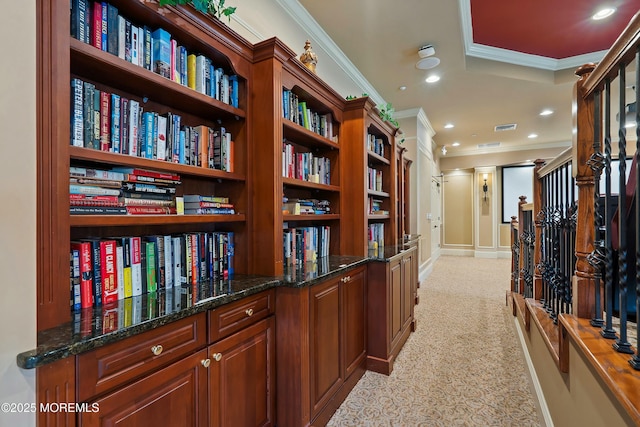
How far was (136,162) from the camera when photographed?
1164 mm

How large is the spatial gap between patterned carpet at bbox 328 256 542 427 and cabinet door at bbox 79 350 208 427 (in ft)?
3.25

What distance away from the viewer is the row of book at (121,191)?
1.06 m

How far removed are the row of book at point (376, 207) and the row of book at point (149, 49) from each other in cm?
180

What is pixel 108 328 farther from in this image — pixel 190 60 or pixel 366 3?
pixel 366 3

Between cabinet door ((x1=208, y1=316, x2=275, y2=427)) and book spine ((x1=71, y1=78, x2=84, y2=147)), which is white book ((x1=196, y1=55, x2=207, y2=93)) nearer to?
book spine ((x1=71, y1=78, x2=84, y2=147))

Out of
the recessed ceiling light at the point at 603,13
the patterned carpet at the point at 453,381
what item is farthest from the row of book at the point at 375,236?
the recessed ceiling light at the point at 603,13

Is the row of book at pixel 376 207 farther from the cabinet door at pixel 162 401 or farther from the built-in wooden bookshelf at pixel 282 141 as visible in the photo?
the cabinet door at pixel 162 401

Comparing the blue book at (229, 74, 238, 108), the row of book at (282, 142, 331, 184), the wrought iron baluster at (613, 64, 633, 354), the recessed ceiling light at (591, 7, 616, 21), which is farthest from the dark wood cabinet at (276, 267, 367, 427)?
the recessed ceiling light at (591, 7, 616, 21)

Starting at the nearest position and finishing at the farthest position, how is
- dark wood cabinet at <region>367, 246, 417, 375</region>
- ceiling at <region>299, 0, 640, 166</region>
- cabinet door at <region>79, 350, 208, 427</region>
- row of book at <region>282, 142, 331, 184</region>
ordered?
cabinet door at <region>79, 350, 208, 427</region>
row of book at <region>282, 142, 331, 184</region>
dark wood cabinet at <region>367, 246, 417, 375</region>
ceiling at <region>299, 0, 640, 166</region>

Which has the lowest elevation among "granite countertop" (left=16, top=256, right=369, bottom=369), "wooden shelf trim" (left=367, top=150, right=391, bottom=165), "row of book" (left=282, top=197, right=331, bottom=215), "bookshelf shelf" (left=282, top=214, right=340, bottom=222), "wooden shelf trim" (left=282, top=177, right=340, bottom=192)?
"granite countertop" (left=16, top=256, right=369, bottom=369)

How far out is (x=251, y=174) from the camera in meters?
1.70

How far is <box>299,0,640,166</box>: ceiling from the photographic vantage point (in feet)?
8.64

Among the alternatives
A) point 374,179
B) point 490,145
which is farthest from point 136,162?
point 490,145

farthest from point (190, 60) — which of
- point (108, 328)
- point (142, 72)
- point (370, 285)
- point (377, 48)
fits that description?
point (377, 48)
